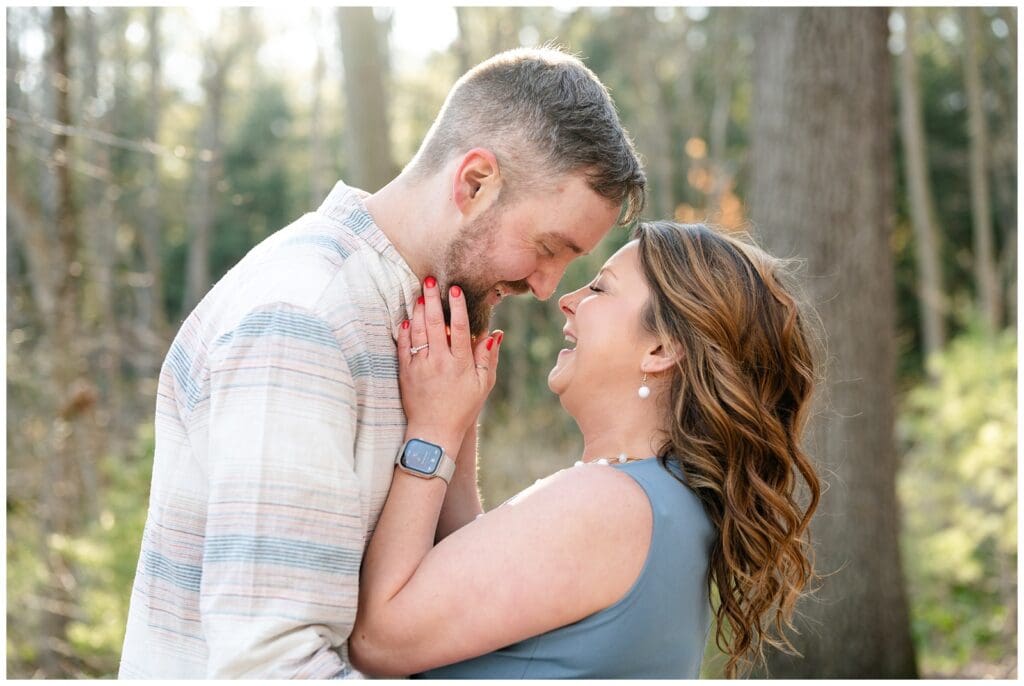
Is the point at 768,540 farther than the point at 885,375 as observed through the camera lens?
No

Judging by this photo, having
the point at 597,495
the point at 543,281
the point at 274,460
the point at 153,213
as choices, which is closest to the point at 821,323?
the point at 543,281

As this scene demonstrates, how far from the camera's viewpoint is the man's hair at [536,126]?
207cm

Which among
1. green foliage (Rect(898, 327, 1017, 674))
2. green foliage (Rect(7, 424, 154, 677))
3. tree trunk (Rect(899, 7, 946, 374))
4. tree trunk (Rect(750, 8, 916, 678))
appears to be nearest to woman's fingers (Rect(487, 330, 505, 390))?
tree trunk (Rect(750, 8, 916, 678))

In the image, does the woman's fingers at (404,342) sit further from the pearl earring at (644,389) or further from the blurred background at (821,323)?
the blurred background at (821,323)

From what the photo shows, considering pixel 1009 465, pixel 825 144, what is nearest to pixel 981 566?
pixel 1009 465

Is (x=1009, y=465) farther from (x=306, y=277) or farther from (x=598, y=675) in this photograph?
(x=306, y=277)

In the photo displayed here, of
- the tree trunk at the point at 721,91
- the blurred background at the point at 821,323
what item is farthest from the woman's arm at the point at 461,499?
the tree trunk at the point at 721,91

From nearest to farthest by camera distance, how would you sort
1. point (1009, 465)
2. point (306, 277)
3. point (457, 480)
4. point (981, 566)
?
point (306, 277), point (457, 480), point (1009, 465), point (981, 566)

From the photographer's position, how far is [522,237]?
211cm

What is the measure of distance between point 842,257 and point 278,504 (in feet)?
13.7

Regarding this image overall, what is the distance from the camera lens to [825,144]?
17.2 ft

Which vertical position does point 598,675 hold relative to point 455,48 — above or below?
below

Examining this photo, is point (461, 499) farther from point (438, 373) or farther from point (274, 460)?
point (274, 460)

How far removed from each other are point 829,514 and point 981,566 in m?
3.31
